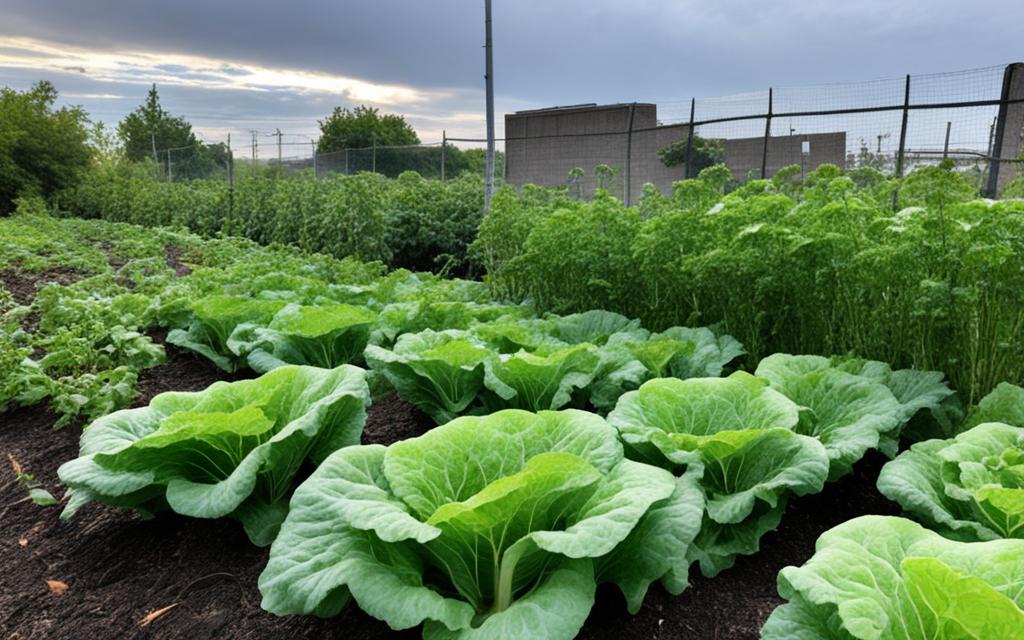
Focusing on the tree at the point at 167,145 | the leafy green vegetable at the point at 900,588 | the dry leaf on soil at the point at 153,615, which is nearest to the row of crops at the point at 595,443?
the leafy green vegetable at the point at 900,588

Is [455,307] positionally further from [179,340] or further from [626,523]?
[626,523]

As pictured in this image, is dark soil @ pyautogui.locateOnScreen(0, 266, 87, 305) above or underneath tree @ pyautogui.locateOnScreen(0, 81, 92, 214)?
underneath

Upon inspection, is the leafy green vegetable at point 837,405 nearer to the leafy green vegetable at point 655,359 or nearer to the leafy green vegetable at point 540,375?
the leafy green vegetable at point 655,359

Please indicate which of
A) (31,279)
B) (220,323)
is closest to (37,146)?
(31,279)

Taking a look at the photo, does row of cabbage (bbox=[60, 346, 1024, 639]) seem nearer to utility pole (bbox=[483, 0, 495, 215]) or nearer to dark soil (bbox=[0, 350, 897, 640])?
dark soil (bbox=[0, 350, 897, 640])

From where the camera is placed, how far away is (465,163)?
31672 mm

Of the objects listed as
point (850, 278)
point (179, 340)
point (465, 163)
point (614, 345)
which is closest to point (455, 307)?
point (614, 345)

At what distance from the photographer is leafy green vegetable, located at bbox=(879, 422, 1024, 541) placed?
1940mm

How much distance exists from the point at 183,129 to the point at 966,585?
5177 centimetres

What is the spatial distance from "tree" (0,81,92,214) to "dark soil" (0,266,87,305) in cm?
1678

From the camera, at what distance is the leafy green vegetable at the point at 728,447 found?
2.17 metres

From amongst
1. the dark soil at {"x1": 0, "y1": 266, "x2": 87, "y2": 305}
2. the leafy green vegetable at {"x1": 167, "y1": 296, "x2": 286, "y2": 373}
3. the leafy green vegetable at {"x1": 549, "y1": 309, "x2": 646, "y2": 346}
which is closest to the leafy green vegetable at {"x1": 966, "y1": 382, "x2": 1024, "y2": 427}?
the leafy green vegetable at {"x1": 549, "y1": 309, "x2": 646, "y2": 346}

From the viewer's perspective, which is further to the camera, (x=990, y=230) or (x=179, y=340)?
(x=179, y=340)

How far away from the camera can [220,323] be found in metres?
4.17
